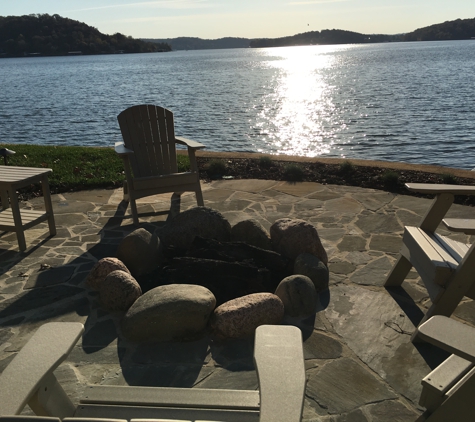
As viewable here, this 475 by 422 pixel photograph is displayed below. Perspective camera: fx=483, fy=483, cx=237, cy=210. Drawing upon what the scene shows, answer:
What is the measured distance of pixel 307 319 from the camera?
9.80 ft

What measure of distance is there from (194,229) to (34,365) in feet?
8.07

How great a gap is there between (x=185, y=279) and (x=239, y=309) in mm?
594

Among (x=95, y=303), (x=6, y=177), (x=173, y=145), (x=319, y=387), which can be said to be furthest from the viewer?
(x=173, y=145)

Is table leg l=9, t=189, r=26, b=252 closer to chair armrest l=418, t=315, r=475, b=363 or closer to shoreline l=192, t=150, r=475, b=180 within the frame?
chair armrest l=418, t=315, r=475, b=363

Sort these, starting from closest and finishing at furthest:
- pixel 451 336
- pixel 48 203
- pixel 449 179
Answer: pixel 451 336 < pixel 48 203 < pixel 449 179

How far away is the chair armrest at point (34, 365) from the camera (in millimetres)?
1230

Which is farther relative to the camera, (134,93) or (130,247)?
(134,93)

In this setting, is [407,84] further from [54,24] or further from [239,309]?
[54,24]

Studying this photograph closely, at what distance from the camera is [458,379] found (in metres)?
1.76

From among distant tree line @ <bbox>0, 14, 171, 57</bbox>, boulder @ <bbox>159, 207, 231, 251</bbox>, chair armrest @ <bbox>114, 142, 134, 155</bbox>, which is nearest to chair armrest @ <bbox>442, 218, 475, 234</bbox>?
boulder @ <bbox>159, 207, 231, 251</bbox>

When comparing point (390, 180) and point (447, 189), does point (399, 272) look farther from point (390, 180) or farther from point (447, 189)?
point (390, 180)

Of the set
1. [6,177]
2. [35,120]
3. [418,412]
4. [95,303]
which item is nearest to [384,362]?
[418,412]

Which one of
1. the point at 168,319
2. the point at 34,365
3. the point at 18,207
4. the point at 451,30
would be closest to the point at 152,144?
the point at 18,207

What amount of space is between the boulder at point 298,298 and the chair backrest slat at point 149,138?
8.33 feet
